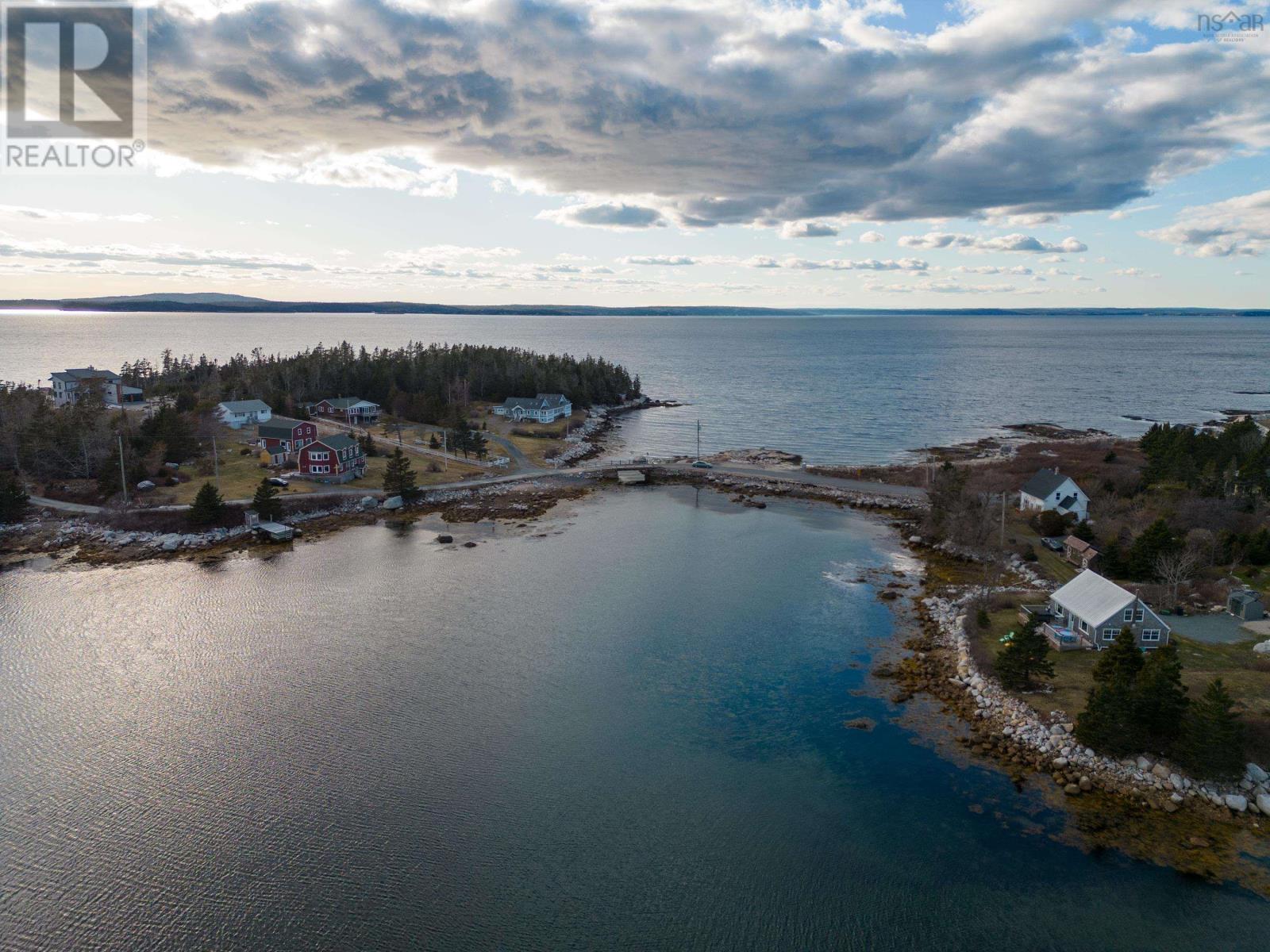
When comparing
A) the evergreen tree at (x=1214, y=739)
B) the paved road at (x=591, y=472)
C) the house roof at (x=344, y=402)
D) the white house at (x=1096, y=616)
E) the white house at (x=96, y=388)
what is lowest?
the evergreen tree at (x=1214, y=739)

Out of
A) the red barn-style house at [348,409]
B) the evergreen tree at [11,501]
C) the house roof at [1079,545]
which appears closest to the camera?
the house roof at [1079,545]

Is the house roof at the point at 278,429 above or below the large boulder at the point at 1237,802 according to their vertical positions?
above

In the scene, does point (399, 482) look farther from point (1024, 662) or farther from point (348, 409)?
point (1024, 662)

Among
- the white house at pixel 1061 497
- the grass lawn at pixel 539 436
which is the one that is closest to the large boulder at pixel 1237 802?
the white house at pixel 1061 497

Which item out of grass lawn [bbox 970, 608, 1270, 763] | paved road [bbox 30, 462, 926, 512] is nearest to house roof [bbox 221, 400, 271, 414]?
paved road [bbox 30, 462, 926, 512]

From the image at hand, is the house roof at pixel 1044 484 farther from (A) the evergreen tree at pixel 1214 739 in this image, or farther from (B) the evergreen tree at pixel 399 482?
(B) the evergreen tree at pixel 399 482

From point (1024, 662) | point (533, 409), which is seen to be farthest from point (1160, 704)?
point (533, 409)

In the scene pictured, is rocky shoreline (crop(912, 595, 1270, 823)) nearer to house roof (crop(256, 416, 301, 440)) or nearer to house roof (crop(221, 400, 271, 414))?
house roof (crop(256, 416, 301, 440))
